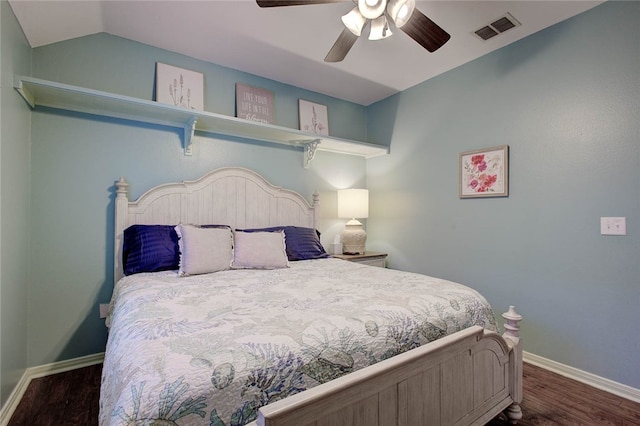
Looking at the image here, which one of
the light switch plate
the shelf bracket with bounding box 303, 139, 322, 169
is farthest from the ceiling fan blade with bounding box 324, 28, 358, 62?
the light switch plate

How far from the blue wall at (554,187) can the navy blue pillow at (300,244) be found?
1.17 metres

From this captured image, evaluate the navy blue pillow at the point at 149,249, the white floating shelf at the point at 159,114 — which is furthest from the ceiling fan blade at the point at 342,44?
the navy blue pillow at the point at 149,249

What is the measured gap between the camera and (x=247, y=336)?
1021mm

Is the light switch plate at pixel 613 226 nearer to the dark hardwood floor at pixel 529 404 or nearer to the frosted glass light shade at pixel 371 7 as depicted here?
the dark hardwood floor at pixel 529 404

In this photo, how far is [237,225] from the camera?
2.84 metres

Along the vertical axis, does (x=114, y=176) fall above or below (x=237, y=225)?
above

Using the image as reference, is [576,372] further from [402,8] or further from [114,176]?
[114,176]

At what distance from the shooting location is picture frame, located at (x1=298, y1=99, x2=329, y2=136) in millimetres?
3334

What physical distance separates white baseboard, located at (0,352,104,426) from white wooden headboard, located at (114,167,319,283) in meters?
0.66

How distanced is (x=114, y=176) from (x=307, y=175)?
70.7 inches

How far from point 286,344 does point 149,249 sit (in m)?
1.57

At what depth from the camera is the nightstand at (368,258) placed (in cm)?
317

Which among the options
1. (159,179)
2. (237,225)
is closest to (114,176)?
(159,179)

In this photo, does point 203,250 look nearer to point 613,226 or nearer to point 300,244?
point 300,244
